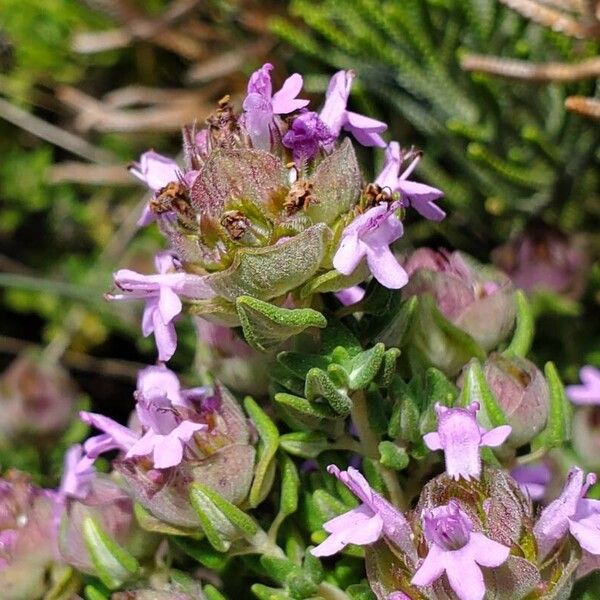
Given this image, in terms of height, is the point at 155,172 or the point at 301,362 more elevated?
the point at 155,172

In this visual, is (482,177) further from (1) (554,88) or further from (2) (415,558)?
(2) (415,558)

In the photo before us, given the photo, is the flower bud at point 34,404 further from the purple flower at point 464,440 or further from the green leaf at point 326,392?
the purple flower at point 464,440

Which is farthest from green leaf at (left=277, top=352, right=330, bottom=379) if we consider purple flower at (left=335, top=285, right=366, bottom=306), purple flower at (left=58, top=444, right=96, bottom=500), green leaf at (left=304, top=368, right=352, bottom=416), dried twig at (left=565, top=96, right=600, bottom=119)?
dried twig at (left=565, top=96, right=600, bottom=119)

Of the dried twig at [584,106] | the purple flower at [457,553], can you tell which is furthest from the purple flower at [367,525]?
the dried twig at [584,106]

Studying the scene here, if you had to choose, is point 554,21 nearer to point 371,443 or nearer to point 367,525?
point 371,443

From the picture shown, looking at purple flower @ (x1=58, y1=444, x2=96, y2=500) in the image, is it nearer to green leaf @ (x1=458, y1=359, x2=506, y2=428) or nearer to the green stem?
the green stem

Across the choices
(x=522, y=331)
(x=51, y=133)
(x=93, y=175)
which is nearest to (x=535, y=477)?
(x=522, y=331)
